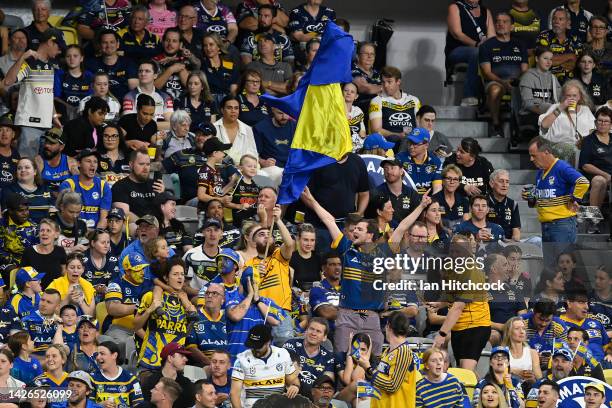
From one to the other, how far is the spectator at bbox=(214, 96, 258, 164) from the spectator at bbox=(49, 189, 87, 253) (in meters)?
2.10

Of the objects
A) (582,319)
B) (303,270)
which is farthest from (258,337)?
(582,319)

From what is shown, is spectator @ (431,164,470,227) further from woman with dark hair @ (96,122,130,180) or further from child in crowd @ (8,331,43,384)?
child in crowd @ (8,331,43,384)

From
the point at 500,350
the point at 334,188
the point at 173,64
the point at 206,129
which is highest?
the point at 173,64

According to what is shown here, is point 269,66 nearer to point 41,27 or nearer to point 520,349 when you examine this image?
point 41,27

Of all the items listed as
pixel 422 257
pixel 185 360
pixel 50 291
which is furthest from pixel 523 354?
pixel 50 291

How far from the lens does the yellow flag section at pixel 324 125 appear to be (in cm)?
1448

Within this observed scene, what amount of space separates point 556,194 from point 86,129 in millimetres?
5019

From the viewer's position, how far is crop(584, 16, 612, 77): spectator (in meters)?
18.6

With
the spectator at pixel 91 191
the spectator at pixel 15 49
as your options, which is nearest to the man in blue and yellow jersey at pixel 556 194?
the spectator at pixel 91 191

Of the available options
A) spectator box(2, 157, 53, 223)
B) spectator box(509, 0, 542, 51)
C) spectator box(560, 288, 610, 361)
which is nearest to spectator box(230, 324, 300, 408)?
spectator box(560, 288, 610, 361)

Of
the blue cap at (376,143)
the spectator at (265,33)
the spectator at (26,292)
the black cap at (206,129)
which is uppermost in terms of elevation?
the spectator at (265,33)

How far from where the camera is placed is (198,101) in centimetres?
1683

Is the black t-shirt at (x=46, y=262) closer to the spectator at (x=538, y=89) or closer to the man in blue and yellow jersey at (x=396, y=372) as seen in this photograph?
the man in blue and yellow jersey at (x=396, y=372)

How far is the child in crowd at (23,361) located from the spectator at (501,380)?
387cm
